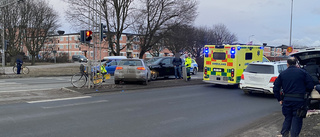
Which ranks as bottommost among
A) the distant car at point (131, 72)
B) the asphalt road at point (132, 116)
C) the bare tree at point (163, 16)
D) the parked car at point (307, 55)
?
the asphalt road at point (132, 116)

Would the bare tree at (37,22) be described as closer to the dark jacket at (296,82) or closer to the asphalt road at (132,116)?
the asphalt road at (132,116)

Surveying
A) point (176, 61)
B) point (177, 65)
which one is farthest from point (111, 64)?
point (176, 61)

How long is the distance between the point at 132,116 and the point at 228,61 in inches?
331

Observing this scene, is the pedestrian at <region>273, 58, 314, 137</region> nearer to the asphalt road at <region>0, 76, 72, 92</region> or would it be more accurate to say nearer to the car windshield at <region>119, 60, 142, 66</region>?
the car windshield at <region>119, 60, 142, 66</region>

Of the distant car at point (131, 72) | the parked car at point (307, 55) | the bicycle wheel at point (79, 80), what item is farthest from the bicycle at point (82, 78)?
the parked car at point (307, 55)

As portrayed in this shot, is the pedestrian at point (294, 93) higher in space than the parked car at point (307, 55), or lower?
lower

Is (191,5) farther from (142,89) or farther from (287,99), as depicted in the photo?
→ (287,99)

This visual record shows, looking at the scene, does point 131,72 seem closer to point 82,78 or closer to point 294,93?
point 82,78

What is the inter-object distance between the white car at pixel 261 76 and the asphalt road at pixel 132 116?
0.85 meters

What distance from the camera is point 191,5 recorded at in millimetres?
30766

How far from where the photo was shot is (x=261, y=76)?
38.1ft

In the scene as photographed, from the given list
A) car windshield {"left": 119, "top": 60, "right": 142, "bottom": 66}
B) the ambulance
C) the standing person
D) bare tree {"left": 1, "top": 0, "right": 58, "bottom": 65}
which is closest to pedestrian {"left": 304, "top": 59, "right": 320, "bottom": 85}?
the ambulance

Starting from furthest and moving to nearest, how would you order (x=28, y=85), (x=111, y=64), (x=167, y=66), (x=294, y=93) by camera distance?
(x=111, y=64), (x=167, y=66), (x=28, y=85), (x=294, y=93)

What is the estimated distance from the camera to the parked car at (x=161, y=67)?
1777cm
